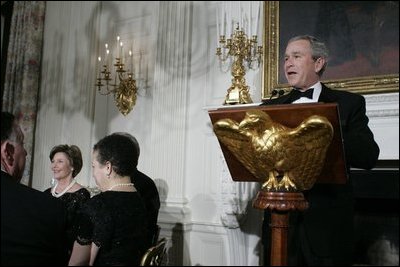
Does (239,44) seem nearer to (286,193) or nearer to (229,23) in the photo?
(229,23)

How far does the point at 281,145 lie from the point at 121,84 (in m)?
2.11

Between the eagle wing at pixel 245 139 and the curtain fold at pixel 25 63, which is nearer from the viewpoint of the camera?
the eagle wing at pixel 245 139

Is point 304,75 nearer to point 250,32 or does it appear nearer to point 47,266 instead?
point 47,266

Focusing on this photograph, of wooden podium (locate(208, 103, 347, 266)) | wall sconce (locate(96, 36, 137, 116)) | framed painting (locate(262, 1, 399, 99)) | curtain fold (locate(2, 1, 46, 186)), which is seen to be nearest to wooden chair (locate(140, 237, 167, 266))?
wooden podium (locate(208, 103, 347, 266))

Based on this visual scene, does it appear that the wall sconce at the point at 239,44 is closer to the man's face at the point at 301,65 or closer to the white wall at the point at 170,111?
the white wall at the point at 170,111

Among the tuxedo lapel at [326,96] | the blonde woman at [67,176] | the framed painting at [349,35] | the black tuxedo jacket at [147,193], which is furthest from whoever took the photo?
the framed painting at [349,35]

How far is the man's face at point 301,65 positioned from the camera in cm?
194

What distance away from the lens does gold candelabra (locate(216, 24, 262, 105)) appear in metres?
3.32

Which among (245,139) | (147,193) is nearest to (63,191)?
(147,193)

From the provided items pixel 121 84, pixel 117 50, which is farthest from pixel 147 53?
pixel 121 84

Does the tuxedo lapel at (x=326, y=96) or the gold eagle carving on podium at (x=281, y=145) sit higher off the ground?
the tuxedo lapel at (x=326, y=96)

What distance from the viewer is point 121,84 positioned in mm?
3334

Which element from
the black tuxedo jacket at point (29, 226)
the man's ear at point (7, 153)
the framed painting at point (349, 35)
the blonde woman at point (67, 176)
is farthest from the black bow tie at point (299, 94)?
the framed painting at point (349, 35)

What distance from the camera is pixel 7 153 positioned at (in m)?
1.74
